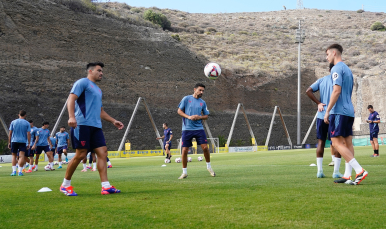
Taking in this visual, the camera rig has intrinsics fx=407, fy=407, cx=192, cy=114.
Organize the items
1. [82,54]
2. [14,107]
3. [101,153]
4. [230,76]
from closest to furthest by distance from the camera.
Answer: [101,153] → [14,107] → [82,54] → [230,76]

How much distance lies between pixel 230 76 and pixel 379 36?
159ft

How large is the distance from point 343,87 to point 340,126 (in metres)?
0.68

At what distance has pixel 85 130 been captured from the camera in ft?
21.0

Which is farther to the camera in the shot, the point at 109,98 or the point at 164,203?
the point at 109,98

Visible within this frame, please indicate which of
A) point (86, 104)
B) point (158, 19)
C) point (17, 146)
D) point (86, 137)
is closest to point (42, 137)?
point (17, 146)

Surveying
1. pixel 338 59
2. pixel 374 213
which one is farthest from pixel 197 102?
pixel 374 213

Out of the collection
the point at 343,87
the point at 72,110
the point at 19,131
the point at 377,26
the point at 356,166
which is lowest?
the point at 356,166

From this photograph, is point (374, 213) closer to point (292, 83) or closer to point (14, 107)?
point (14, 107)

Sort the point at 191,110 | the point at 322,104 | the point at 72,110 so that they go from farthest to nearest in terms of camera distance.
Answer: the point at 191,110, the point at 322,104, the point at 72,110

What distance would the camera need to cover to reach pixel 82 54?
184 feet

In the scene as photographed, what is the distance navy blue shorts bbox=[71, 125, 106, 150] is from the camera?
6.36 metres

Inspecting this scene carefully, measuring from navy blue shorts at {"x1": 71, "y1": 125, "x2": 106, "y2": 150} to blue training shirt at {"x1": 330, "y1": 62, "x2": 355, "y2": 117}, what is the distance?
3.91 m

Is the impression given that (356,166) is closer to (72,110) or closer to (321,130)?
(321,130)

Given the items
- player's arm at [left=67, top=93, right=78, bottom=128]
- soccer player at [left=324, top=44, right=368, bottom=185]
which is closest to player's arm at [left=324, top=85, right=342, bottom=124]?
soccer player at [left=324, top=44, right=368, bottom=185]
